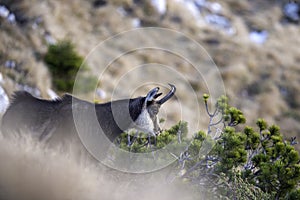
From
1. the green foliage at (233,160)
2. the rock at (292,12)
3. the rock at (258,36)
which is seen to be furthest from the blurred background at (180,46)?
the green foliage at (233,160)

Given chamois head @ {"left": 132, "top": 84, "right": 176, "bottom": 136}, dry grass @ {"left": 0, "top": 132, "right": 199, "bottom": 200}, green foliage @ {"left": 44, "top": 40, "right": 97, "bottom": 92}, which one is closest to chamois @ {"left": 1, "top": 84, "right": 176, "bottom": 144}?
chamois head @ {"left": 132, "top": 84, "right": 176, "bottom": 136}

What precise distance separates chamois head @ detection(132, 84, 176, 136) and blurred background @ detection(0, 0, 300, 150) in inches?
555

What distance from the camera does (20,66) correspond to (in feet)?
80.5

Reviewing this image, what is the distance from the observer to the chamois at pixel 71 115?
8901mm

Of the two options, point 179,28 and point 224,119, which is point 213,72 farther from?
point 224,119

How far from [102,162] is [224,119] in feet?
8.87

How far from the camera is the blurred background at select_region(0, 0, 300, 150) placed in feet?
92.3

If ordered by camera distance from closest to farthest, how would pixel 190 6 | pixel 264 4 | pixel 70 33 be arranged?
pixel 70 33, pixel 190 6, pixel 264 4

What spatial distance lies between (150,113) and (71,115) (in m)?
1.59

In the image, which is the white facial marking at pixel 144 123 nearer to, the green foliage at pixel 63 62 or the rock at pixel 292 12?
the green foliage at pixel 63 62

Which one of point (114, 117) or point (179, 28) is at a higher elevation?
point (179, 28)

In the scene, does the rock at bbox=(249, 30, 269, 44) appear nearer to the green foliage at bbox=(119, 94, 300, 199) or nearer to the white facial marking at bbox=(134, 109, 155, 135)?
the green foliage at bbox=(119, 94, 300, 199)

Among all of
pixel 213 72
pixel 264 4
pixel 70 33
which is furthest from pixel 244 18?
pixel 70 33

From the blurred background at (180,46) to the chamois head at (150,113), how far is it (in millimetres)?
14085
